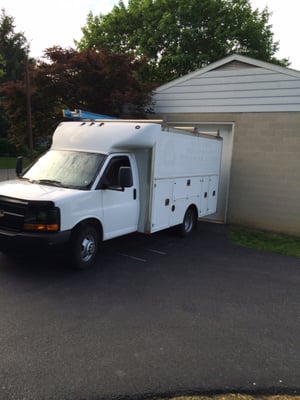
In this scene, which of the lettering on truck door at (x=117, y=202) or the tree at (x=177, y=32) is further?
the tree at (x=177, y=32)

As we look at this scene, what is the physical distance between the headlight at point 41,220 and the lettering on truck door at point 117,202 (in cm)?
106

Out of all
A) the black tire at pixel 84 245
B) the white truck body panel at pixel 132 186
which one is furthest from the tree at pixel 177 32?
the black tire at pixel 84 245

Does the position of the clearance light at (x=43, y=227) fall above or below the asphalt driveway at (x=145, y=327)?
above

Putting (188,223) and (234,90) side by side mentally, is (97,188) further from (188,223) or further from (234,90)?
(234,90)

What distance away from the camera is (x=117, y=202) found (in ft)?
21.0

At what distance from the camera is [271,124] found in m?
9.73

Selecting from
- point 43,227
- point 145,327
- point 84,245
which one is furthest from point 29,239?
point 145,327

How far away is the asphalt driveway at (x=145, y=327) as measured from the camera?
10.3 ft

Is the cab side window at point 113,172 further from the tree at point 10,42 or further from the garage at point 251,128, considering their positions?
the tree at point 10,42

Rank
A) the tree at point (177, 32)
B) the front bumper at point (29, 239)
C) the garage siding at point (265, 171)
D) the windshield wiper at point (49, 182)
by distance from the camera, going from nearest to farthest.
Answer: the front bumper at point (29, 239) → the windshield wiper at point (49, 182) → the garage siding at point (265, 171) → the tree at point (177, 32)

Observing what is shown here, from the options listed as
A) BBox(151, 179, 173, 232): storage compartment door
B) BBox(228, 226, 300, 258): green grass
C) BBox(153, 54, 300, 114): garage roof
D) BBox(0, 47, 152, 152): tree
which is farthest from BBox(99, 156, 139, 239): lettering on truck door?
BBox(153, 54, 300, 114): garage roof

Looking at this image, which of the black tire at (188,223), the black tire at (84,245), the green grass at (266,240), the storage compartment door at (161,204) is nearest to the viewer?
the black tire at (84,245)

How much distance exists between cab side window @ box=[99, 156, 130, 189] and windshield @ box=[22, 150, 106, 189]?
0.57 ft

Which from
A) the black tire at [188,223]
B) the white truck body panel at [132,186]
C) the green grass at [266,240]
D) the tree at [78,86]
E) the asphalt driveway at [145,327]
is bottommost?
the green grass at [266,240]
